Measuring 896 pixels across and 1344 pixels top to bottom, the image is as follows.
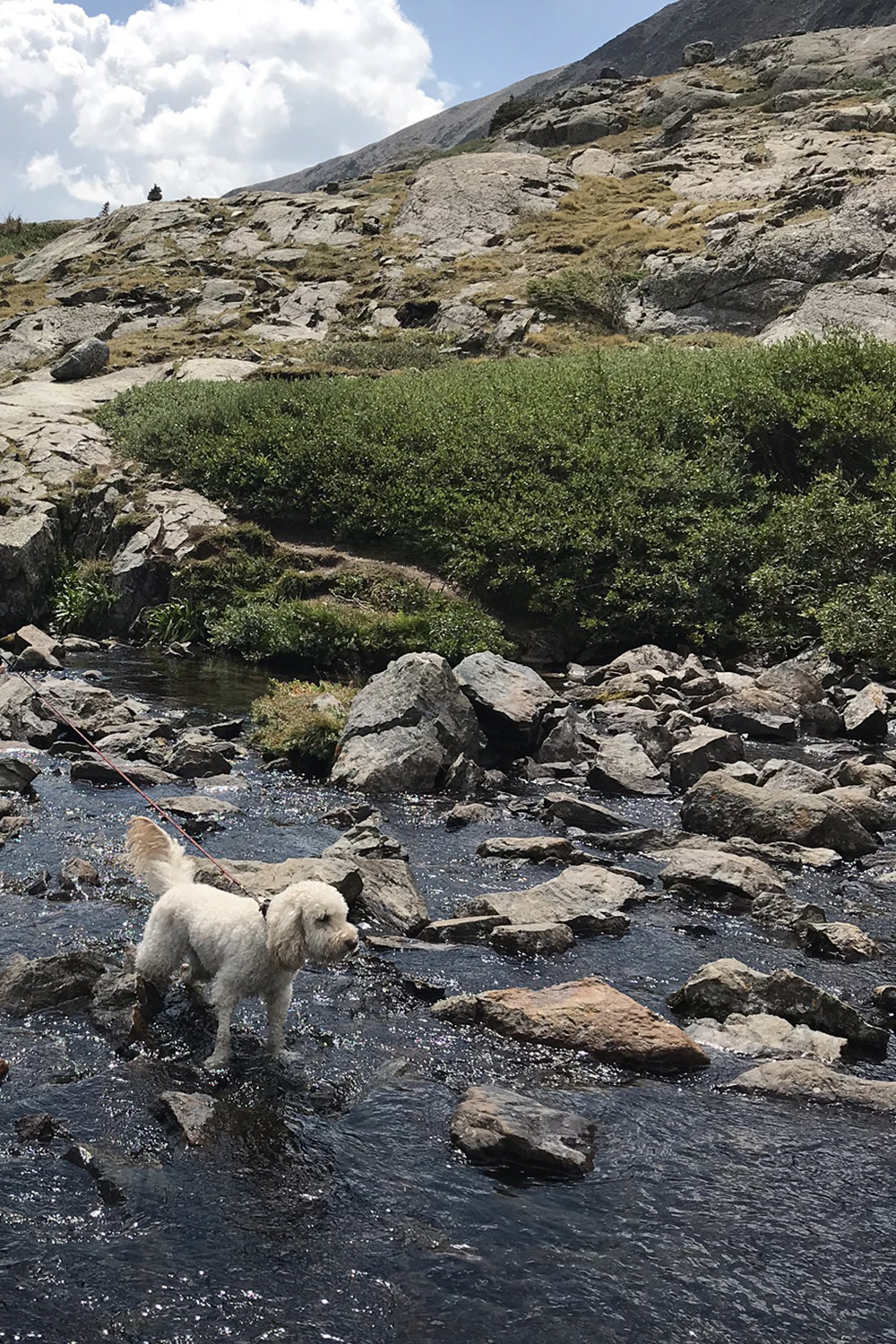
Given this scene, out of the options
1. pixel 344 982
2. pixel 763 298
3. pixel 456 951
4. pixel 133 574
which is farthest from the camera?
pixel 763 298

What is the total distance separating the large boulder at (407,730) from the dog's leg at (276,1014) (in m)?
7.73

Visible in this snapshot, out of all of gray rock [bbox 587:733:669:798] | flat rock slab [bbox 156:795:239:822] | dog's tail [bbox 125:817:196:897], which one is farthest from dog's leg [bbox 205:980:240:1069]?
gray rock [bbox 587:733:669:798]

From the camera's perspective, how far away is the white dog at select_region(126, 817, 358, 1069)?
663 centimetres

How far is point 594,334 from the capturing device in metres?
51.6

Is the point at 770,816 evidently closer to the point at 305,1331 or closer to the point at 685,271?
the point at 305,1331

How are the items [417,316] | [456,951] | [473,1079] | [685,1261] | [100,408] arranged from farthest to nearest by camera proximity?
[417,316], [100,408], [456,951], [473,1079], [685,1261]

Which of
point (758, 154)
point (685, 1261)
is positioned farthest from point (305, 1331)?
point (758, 154)

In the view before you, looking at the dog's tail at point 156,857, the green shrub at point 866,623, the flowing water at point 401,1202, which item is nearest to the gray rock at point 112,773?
the flowing water at point 401,1202

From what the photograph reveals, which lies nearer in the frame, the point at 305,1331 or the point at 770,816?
the point at 305,1331

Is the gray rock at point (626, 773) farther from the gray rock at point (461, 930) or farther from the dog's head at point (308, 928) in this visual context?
the dog's head at point (308, 928)

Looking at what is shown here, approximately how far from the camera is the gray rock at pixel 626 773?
15.1 metres

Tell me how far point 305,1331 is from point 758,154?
269 ft

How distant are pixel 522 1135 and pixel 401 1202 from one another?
83 cm

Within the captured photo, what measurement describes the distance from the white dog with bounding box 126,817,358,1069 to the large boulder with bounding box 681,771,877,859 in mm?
7278
